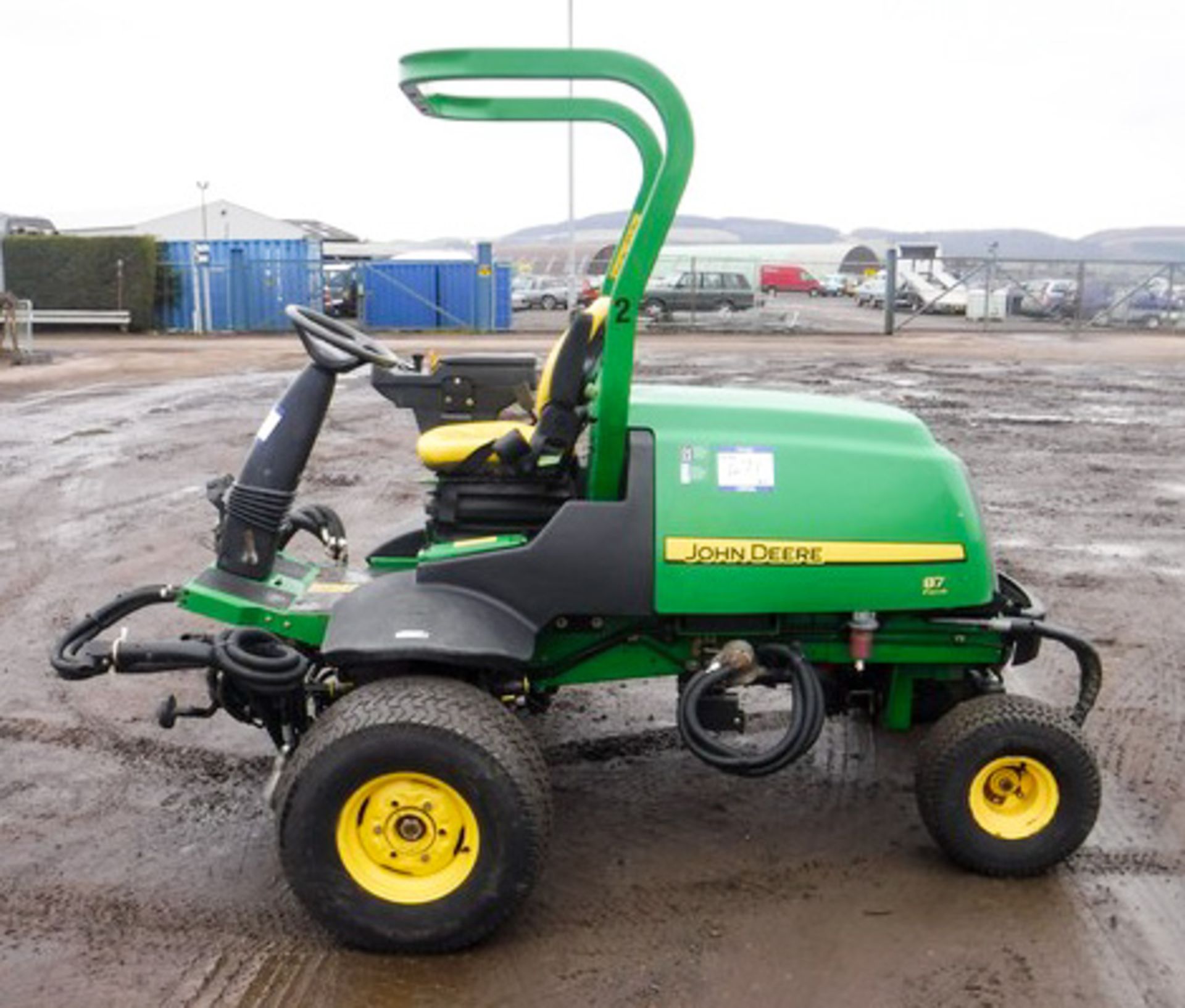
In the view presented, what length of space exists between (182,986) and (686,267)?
111 ft

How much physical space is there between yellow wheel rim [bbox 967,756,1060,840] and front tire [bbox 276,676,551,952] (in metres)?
1.28

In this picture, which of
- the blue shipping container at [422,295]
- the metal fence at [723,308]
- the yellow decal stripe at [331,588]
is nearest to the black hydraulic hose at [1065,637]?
the yellow decal stripe at [331,588]

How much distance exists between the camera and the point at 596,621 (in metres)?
3.88

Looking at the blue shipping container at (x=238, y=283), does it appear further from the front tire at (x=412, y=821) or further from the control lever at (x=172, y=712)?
the front tire at (x=412, y=821)

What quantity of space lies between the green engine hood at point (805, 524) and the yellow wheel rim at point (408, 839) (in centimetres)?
82

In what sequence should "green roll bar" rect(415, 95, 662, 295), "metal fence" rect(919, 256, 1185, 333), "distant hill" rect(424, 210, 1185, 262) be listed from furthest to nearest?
"distant hill" rect(424, 210, 1185, 262) → "metal fence" rect(919, 256, 1185, 333) → "green roll bar" rect(415, 95, 662, 295)

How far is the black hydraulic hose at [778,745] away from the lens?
3.68 m

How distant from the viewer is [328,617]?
3.98 meters

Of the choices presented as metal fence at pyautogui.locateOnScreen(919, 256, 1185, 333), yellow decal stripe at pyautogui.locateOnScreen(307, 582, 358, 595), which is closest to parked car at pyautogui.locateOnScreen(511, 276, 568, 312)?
metal fence at pyautogui.locateOnScreen(919, 256, 1185, 333)

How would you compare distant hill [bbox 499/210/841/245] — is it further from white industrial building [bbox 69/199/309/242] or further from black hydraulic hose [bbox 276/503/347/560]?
black hydraulic hose [bbox 276/503/347/560]

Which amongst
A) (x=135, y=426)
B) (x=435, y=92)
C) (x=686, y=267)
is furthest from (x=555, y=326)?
(x=435, y=92)

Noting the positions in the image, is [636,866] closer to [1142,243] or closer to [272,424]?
[272,424]

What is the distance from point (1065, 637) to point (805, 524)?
0.94m

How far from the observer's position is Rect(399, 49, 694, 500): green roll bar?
367 cm
